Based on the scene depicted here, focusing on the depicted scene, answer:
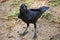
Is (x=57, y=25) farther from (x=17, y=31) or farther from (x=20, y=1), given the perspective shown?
(x=20, y=1)

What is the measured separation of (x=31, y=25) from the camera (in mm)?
5574

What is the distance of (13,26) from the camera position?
561 cm

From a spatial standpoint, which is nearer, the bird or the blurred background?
the bird

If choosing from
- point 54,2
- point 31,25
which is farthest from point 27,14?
point 54,2

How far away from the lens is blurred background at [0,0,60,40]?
527cm

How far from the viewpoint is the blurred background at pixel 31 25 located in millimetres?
5266

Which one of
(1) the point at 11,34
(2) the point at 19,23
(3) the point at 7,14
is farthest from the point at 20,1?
(1) the point at 11,34

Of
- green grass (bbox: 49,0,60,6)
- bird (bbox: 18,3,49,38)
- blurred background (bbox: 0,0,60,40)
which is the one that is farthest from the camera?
green grass (bbox: 49,0,60,6)

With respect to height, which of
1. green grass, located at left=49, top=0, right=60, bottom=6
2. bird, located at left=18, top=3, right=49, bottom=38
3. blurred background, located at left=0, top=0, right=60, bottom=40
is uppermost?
bird, located at left=18, top=3, right=49, bottom=38

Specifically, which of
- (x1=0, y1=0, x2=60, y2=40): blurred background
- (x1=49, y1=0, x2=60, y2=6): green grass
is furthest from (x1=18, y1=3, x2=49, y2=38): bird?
(x1=49, y1=0, x2=60, y2=6): green grass

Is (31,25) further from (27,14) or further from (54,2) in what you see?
(54,2)

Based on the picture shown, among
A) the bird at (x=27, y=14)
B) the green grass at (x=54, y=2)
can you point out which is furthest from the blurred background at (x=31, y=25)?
the bird at (x=27, y=14)

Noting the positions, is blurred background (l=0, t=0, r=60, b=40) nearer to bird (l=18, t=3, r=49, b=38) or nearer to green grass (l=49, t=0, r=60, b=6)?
green grass (l=49, t=0, r=60, b=6)

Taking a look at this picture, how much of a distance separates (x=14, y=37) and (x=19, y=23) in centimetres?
54
